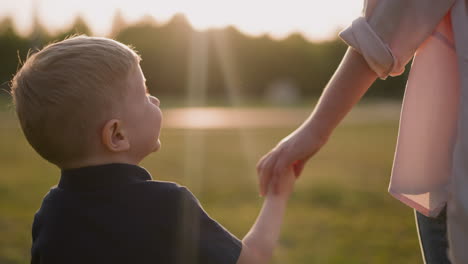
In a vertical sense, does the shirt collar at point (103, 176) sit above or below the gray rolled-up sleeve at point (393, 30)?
below

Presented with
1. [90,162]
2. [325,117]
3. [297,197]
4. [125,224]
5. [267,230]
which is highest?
[325,117]

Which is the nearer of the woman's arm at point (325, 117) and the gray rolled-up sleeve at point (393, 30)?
the gray rolled-up sleeve at point (393, 30)

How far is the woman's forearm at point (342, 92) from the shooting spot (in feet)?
5.21

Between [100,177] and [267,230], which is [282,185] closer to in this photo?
[267,230]

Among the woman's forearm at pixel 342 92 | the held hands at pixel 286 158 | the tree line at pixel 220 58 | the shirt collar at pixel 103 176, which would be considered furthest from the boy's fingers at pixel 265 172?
the tree line at pixel 220 58

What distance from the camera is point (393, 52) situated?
1494 millimetres

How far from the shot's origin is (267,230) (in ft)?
5.71

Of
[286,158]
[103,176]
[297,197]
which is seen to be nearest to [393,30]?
[286,158]

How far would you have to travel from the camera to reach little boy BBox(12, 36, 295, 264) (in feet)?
4.89

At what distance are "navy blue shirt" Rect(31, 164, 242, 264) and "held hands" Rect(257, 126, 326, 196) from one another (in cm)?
32

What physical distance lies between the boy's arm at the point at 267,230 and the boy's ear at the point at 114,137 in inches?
16.4

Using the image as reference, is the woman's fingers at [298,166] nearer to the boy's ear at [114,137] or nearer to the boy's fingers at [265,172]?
the boy's fingers at [265,172]

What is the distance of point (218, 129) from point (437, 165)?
16.7 meters

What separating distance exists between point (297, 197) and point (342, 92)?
18.5 feet
